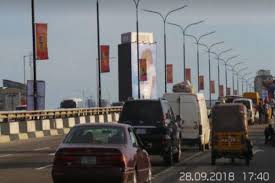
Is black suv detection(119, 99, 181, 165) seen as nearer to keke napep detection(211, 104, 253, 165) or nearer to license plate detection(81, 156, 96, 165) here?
keke napep detection(211, 104, 253, 165)

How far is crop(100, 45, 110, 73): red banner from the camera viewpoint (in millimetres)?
64012

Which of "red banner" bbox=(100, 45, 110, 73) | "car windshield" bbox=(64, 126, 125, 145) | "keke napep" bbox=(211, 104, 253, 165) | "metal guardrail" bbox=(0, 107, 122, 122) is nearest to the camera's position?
"car windshield" bbox=(64, 126, 125, 145)

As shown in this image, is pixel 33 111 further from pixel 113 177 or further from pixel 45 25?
pixel 113 177

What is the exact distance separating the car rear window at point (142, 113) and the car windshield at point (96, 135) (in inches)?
326

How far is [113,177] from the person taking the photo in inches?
555

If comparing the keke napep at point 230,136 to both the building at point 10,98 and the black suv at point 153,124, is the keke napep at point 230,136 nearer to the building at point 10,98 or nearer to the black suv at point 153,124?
the black suv at point 153,124

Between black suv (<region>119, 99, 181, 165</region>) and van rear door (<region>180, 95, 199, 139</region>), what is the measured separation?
6.82 meters

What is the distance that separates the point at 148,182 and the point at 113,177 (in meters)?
2.52

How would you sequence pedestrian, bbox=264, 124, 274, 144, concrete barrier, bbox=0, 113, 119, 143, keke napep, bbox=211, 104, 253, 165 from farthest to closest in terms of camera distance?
concrete barrier, bbox=0, 113, 119, 143, pedestrian, bbox=264, 124, 274, 144, keke napep, bbox=211, 104, 253, 165

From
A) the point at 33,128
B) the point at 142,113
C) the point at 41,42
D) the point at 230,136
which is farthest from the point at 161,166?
the point at 41,42

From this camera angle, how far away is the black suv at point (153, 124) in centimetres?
2327

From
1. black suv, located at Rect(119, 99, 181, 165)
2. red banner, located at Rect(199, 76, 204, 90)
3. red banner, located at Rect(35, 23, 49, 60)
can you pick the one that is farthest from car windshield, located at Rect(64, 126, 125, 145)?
red banner, located at Rect(199, 76, 204, 90)

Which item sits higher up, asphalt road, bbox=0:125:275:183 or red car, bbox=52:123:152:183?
red car, bbox=52:123:152:183

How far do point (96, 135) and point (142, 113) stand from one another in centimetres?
872
